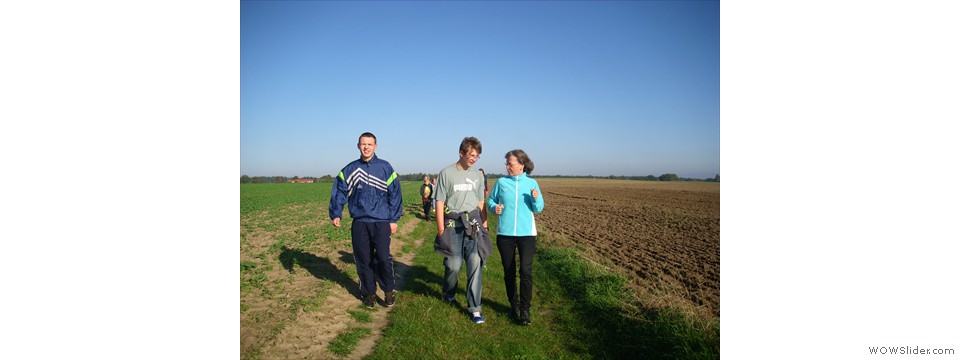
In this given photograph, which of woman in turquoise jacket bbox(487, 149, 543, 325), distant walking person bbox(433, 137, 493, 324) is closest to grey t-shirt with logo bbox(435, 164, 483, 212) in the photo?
distant walking person bbox(433, 137, 493, 324)

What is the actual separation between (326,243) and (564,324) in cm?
697

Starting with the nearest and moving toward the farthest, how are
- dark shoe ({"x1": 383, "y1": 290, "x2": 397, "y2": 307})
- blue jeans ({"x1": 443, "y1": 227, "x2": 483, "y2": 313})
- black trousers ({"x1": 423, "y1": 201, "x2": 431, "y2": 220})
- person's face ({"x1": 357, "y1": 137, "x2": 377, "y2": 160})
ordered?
blue jeans ({"x1": 443, "y1": 227, "x2": 483, "y2": 313}) < person's face ({"x1": 357, "y1": 137, "x2": 377, "y2": 160}) < dark shoe ({"x1": 383, "y1": 290, "x2": 397, "y2": 307}) < black trousers ({"x1": 423, "y1": 201, "x2": 431, "y2": 220})

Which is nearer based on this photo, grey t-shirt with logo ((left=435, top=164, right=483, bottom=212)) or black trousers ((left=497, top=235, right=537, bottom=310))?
black trousers ((left=497, top=235, right=537, bottom=310))

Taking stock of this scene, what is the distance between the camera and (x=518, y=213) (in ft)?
14.7

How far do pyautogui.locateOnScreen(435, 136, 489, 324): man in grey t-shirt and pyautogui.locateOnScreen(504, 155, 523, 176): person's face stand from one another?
400 mm

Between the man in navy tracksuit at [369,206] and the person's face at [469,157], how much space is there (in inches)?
35.3

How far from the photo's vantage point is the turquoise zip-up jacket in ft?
14.6

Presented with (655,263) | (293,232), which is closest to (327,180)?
(293,232)

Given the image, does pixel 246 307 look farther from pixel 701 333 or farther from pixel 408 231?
pixel 408 231

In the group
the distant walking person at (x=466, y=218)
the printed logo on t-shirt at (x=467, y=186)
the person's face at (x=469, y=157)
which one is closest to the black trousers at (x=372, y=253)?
the distant walking person at (x=466, y=218)

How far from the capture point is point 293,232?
491 inches

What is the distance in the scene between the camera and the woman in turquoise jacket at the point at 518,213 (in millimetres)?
4469

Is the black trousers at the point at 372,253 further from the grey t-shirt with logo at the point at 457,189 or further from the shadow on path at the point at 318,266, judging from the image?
the grey t-shirt with logo at the point at 457,189

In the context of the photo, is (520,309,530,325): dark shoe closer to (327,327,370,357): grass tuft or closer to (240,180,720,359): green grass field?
(240,180,720,359): green grass field
